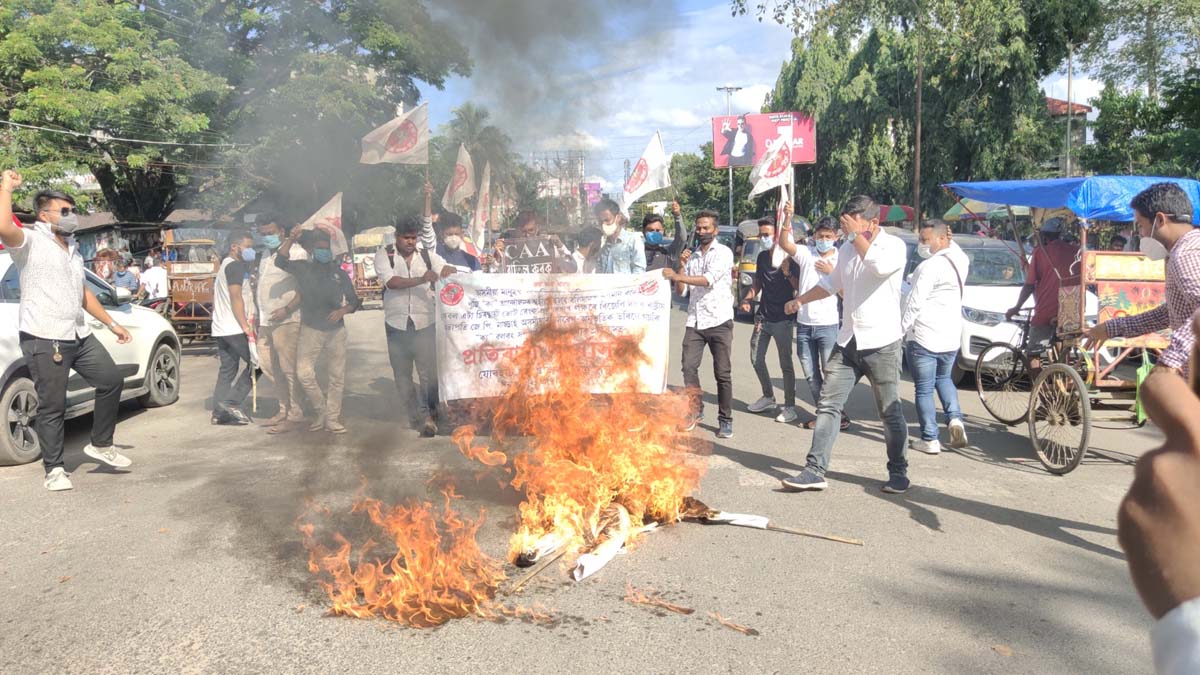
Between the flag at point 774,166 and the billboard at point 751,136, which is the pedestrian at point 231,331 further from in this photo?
the billboard at point 751,136

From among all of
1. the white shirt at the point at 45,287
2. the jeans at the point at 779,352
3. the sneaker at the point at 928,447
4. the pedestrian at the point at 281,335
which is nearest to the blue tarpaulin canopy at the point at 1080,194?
the jeans at the point at 779,352

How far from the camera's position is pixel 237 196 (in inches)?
720

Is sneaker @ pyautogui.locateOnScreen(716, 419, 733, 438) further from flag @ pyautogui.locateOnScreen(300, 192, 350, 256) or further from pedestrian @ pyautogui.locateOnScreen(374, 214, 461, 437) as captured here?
flag @ pyautogui.locateOnScreen(300, 192, 350, 256)

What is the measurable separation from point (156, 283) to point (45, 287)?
11635 mm

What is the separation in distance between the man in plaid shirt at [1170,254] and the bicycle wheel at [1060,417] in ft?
3.98

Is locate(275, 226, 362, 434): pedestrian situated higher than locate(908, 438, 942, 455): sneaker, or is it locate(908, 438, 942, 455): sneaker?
locate(275, 226, 362, 434): pedestrian

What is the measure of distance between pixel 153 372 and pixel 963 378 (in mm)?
9261

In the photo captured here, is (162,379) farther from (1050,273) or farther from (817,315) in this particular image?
(1050,273)

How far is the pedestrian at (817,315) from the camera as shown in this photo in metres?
7.74

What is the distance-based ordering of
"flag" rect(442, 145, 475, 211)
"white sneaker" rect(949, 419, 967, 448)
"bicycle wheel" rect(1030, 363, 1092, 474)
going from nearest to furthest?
1. "bicycle wheel" rect(1030, 363, 1092, 474)
2. "white sneaker" rect(949, 419, 967, 448)
3. "flag" rect(442, 145, 475, 211)

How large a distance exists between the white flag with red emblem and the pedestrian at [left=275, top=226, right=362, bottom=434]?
4.34 ft

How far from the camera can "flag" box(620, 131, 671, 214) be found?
10.5 m

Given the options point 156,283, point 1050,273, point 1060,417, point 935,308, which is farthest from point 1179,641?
point 156,283

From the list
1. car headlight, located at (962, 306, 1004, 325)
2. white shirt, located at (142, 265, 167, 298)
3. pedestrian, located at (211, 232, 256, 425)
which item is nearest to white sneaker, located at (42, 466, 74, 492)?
pedestrian, located at (211, 232, 256, 425)
